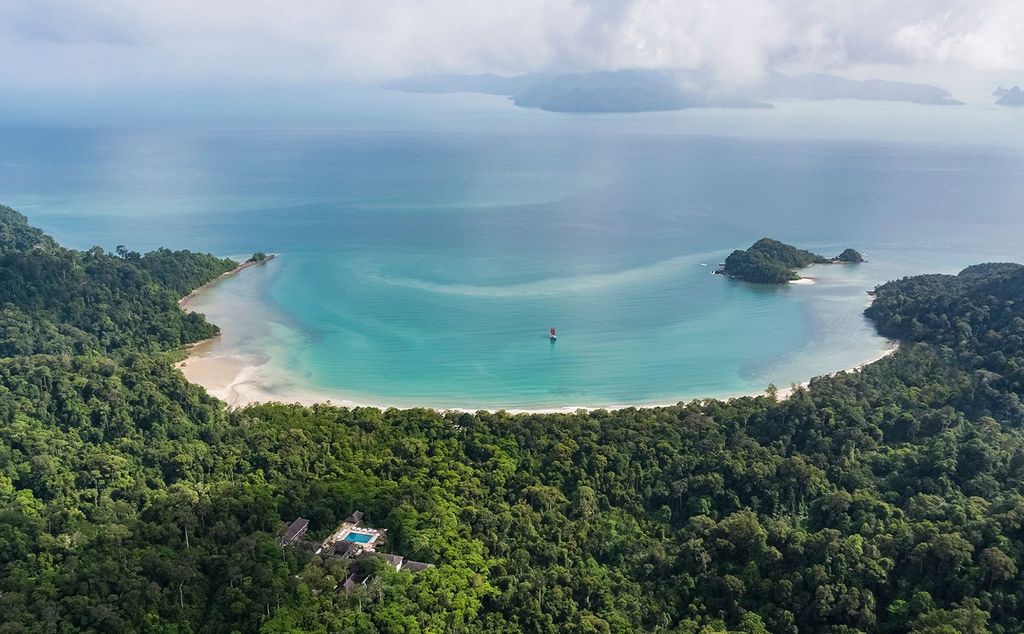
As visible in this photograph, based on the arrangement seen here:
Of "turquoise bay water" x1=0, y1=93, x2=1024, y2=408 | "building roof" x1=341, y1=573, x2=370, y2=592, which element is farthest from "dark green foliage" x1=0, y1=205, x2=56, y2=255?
"building roof" x1=341, y1=573, x2=370, y2=592

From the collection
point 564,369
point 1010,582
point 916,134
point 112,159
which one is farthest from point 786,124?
point 1010,582

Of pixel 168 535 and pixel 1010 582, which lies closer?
pixel 1010 582

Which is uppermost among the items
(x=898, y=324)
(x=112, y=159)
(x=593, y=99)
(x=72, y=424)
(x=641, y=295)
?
(x=593, y=99)

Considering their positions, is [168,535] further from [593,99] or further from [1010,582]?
[593,99]

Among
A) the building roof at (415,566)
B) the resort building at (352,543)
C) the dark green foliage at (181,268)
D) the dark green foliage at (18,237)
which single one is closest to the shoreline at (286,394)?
the resort building at (352,543)

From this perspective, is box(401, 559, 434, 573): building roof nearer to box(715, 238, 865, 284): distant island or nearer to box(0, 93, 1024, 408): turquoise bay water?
box(0, 93, 1024, 408): turquoise bay water
